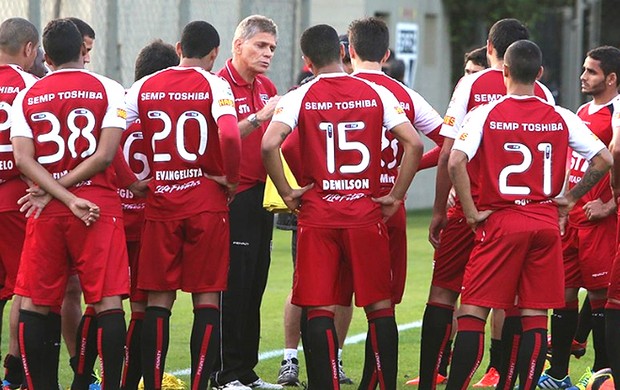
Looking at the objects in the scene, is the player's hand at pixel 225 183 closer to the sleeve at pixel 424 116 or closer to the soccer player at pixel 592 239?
the sleeve at pixel 424 116

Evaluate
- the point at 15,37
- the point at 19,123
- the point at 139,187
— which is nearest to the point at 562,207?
the point at 139,187

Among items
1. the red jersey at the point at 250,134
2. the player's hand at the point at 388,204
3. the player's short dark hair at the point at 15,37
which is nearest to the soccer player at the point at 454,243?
the player's hand at the point at 388,204

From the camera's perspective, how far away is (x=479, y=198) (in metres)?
7.96

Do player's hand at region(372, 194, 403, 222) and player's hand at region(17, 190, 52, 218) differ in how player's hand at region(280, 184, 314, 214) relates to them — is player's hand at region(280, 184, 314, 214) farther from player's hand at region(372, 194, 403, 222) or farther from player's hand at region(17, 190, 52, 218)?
player's hand at region(17, 190, 52, 218)

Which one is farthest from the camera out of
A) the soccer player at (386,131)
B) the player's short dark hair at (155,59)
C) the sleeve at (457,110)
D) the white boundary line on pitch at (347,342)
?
the white boundary line on pitch at (347,342)

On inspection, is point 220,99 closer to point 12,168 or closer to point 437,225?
point 12,168

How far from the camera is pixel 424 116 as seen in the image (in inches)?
341

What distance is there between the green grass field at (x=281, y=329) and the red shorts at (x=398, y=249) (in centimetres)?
109

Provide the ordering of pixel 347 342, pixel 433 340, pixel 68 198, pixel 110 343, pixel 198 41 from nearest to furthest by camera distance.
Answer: pixel 68 198 < pixel 110 343 < pixel 198 41 < pixel 433 340 < pixel 347 342

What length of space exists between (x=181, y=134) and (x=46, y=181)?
878 millimetres

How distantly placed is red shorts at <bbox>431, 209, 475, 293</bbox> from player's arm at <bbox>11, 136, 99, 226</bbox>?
2.33m

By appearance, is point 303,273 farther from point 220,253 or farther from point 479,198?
point 479,198

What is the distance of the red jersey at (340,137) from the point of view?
7844 millimetres

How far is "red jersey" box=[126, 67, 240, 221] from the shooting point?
26.3ft
